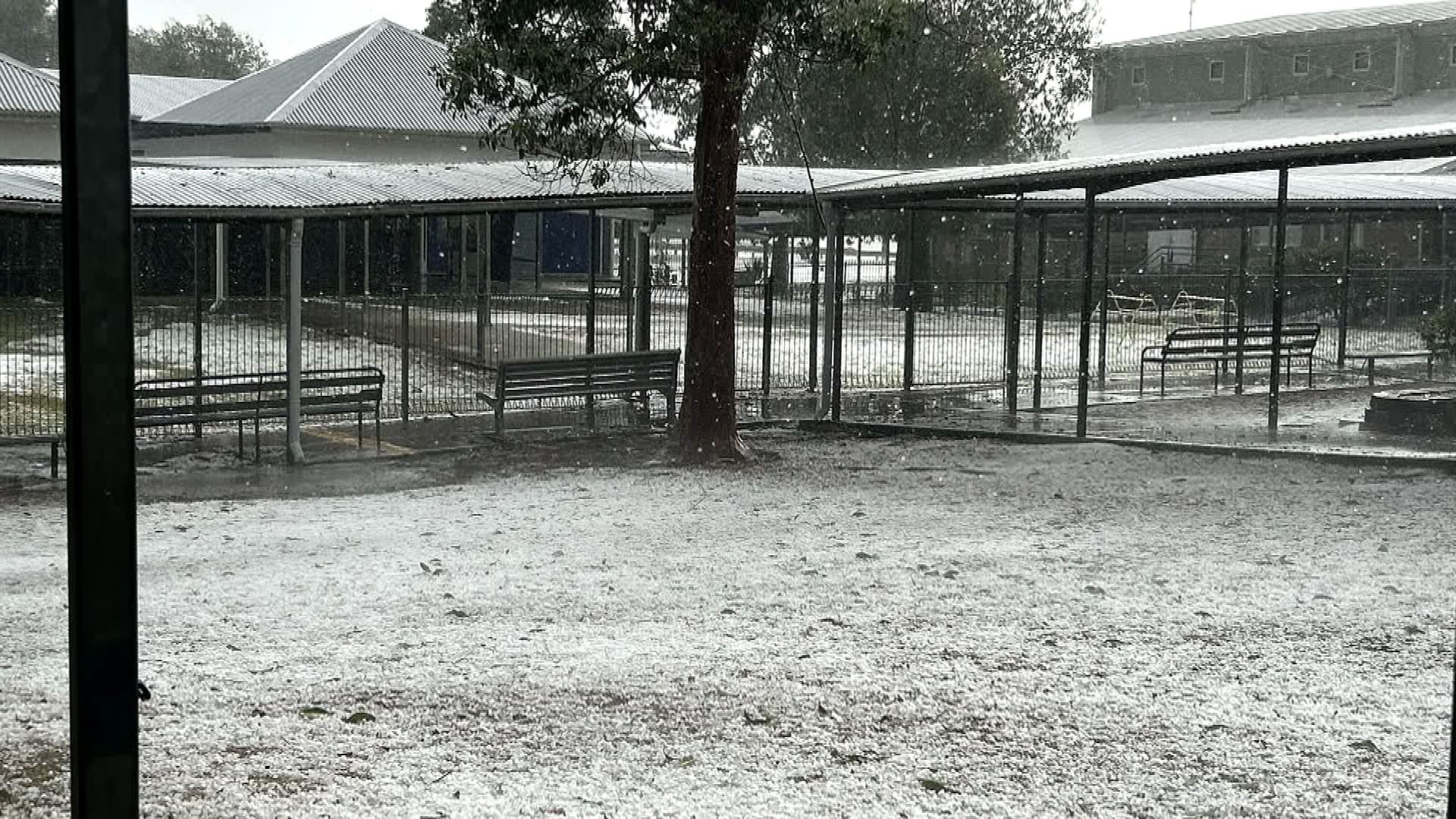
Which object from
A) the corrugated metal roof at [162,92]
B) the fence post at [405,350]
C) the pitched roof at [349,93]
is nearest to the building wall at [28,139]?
the pitched roof at [349,93]

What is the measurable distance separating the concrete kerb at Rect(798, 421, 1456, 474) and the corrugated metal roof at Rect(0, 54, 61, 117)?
24.7 metres

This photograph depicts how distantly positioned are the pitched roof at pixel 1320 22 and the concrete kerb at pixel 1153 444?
37.9 meters

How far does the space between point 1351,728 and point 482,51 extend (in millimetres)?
9485

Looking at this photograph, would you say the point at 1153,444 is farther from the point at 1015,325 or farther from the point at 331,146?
the point at 331,146

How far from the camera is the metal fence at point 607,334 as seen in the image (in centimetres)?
1805

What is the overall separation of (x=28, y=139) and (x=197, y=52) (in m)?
40.9

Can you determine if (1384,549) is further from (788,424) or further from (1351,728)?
(788,424)

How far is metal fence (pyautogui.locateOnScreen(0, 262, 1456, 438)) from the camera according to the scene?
18.0m

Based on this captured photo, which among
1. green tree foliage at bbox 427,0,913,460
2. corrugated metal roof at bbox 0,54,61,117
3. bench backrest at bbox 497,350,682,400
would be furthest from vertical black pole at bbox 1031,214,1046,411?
corrugated metal roof at bbox 0,54,61,117

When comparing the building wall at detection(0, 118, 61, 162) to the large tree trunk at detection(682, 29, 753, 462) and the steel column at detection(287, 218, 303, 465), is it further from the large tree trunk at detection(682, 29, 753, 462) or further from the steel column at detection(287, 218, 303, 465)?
the large tree trunk at detection(682, 29, 753, 462)

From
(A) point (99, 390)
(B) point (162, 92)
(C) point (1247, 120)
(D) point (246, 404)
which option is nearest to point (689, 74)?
(D) point (246, 404)

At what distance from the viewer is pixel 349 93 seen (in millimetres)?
40875

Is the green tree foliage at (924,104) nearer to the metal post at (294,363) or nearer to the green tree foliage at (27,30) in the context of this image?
the metal post at (294,363)

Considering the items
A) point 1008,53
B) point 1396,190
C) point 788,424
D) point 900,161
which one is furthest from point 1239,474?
point 1008,53
